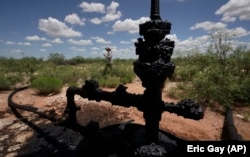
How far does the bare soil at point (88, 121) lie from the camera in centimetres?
380

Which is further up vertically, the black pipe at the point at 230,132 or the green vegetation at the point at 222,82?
the green vegetation at the point at 222,82

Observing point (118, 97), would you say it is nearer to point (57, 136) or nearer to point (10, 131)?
point (57, 136)

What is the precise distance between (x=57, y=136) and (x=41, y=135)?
0.38m

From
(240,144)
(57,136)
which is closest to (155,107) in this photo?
(240,144)

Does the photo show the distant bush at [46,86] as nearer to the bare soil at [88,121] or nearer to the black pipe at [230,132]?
the bare soil at [88,121]

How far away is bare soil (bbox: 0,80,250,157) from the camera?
12.5 ft

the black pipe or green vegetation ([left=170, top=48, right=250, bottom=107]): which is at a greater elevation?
green vegetation ([left=170, top=48, right=250, bottom=107])

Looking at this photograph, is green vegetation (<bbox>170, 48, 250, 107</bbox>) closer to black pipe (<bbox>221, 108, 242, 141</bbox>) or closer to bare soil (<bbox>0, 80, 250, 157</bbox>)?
bare soil (<bbox>0, 80, 250, 157</bbox>)

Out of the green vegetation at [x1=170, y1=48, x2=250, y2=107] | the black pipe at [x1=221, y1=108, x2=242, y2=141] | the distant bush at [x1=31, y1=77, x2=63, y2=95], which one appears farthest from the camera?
the distant bush at [x1=31, y1=77, x2=63, y2=95]

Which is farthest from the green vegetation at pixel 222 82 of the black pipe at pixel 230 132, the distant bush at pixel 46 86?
the distant bush at pixel 46 86

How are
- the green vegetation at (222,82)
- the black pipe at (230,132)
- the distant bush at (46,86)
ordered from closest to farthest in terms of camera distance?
the black pipe at (230,132) < the green vegetation at (222,82) < the distant bush at (46,86)

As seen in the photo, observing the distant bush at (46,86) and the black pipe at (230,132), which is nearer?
the black pipe at (230,132)

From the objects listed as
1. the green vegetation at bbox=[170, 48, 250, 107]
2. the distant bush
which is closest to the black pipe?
the green vegetation at bbox=[170, 48, 250, 107]

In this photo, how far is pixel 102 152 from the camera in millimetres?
2227
